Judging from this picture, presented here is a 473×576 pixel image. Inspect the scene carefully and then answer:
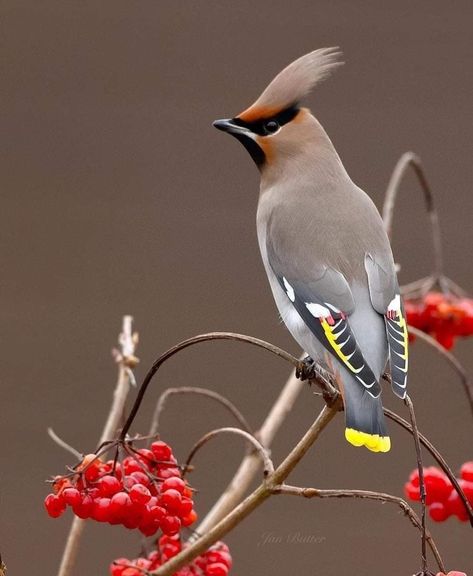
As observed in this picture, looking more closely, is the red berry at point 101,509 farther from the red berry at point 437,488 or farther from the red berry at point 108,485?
the red berry at point 437,488

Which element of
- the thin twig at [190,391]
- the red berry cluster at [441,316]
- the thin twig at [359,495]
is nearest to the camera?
the thin twig at [359,495]

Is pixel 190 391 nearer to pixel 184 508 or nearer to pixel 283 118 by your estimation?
pixel 184 508

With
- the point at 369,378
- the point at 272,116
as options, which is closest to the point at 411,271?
the point at 272,116

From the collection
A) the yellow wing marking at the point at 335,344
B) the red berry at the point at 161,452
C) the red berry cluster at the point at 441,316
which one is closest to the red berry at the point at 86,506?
the red berry at the point at 161,452

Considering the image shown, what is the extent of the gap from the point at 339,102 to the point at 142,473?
3293 millimetres

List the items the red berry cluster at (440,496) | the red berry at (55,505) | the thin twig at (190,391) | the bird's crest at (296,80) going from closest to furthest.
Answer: the red berry at (55,505)
the thin twig at (190,391)
the red berry cluster at (440,496)
the bird's crest at (296,80)

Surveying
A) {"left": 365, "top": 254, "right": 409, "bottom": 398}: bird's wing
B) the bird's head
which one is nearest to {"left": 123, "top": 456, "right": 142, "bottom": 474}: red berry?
A: {"left": 365, "top": 254, "right": 409, "bottom": 398}: bird's wing

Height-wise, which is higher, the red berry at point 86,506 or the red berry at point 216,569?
the red berry at point 86,506

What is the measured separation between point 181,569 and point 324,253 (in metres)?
0.52

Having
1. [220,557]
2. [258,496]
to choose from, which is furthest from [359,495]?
[220,557]

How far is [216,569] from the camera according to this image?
1.41 m

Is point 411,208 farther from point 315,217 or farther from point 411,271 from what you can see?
point 315,217

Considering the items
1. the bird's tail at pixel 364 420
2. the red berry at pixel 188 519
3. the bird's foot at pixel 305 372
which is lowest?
the red berry at pixel 188 519

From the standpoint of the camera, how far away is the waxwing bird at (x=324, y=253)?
1.49 meters
